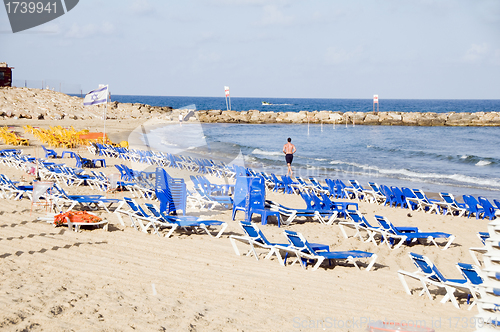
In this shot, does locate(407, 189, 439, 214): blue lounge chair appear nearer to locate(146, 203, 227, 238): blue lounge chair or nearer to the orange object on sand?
locate(146, 203, 227, 238): blue lounge chair

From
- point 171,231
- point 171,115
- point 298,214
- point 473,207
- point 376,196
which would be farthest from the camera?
point 171,115

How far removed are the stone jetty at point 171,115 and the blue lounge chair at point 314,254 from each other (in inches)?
1259

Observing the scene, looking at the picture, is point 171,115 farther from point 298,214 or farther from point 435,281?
point 435,281

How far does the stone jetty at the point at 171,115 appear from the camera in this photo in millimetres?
36531

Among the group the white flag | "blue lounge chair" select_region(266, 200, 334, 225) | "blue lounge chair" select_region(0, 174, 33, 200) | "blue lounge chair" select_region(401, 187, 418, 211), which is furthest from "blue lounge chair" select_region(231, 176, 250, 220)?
the white flag

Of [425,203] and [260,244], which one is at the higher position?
[260,244]

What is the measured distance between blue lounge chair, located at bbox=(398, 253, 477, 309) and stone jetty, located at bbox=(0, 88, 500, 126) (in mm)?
33456

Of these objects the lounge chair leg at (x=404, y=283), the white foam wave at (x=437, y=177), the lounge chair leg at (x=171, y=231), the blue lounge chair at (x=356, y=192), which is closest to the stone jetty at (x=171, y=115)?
the white foam wave at (x=437, y=177)

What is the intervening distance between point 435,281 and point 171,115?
49076 millimetres

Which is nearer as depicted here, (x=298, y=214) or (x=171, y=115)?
(x=298, y=214)

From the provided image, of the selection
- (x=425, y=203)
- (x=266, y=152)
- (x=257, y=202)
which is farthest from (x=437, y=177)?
(x=257, y=202)

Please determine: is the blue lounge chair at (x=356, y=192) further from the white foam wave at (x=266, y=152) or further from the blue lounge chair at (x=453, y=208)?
the white foam wave at (x=266, y=152)

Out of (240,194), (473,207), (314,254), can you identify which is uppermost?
(240,194)

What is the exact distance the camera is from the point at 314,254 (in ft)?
19.0
